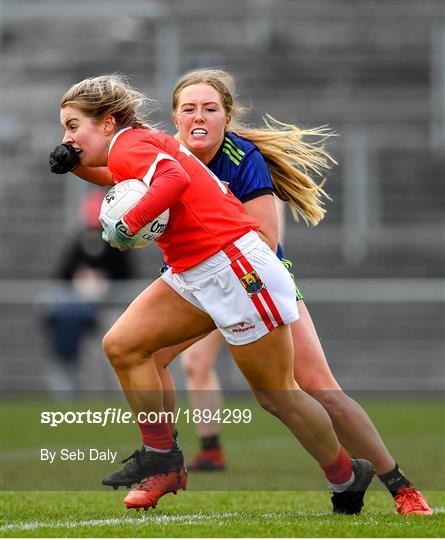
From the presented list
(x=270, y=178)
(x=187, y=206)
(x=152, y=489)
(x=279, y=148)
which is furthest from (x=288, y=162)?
(x=152, y=489)

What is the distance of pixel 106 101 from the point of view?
190 inches

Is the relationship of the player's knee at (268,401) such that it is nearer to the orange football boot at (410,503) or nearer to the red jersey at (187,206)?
the red jersey at (187,206)

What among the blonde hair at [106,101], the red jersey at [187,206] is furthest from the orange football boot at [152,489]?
the blonde hair at [106,101]

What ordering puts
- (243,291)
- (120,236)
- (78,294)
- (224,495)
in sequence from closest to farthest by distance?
(120,236) < (243,291) < (224,495) < (78,294)

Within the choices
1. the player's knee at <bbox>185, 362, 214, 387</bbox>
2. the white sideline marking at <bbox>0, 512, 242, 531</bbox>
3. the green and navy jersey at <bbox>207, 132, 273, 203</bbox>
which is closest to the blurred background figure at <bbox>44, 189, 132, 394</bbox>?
the player's knee at <bbox>185, 362, 214, 387</bbox>

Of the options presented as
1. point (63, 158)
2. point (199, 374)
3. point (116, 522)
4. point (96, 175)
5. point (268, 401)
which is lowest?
point (199, 374)

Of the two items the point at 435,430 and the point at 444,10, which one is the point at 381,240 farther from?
the point at 435,430

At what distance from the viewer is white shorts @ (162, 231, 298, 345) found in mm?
4656

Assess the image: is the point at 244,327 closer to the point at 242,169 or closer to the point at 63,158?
the point at 242,169

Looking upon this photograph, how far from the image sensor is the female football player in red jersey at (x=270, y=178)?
5.05m

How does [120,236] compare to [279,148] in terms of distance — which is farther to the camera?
[279,148]

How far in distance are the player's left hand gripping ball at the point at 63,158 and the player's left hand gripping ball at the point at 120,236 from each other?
404 mm

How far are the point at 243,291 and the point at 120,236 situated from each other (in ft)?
1.69

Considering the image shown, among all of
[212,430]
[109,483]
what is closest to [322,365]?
[109,483]
